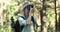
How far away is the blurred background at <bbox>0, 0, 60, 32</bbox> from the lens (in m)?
2.24

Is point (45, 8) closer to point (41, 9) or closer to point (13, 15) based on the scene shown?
point (41, 9)

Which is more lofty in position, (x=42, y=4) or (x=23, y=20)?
(x=42, y=4)

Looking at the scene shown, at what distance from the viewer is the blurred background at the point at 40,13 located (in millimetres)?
2236

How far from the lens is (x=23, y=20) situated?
7.42 ft

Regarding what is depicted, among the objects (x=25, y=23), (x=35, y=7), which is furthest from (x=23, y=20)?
(x=35, y=7)

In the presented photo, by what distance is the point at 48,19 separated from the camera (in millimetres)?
2271

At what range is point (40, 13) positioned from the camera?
2.28 metres

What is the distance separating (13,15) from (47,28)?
0.37 m

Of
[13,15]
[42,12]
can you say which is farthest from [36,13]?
[13,15]

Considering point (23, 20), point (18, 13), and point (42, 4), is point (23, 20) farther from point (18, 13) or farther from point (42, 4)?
point (42, 4)

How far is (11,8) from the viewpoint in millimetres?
2236

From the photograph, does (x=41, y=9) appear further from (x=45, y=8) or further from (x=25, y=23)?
(x=25, y=23)

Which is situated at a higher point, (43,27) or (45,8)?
(45,8)

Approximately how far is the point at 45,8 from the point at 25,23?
254 mm
